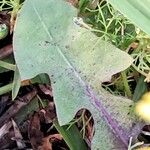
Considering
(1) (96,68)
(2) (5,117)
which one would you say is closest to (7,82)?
(2) (5,117)

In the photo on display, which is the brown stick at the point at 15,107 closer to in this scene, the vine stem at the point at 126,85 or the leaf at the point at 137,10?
the vine stem at the point at 126,85

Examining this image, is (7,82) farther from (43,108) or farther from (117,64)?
(117,64)

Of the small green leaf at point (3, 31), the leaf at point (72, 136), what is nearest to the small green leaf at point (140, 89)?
the leaf at point (72, 136)

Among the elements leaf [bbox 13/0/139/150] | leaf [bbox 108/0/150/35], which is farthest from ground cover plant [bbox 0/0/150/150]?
leaf [bbox 108/0/150/35]

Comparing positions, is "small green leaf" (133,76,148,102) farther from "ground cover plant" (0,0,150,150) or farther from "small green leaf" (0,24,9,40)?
"small green leaf" (0,24,9,40)

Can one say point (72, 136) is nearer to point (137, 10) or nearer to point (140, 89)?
point (140, 89)

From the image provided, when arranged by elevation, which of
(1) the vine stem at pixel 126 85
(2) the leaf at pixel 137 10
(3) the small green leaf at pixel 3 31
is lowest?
(3) the small green leaf at pixel 3 31

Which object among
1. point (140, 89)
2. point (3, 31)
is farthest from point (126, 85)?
point (3, 31)
